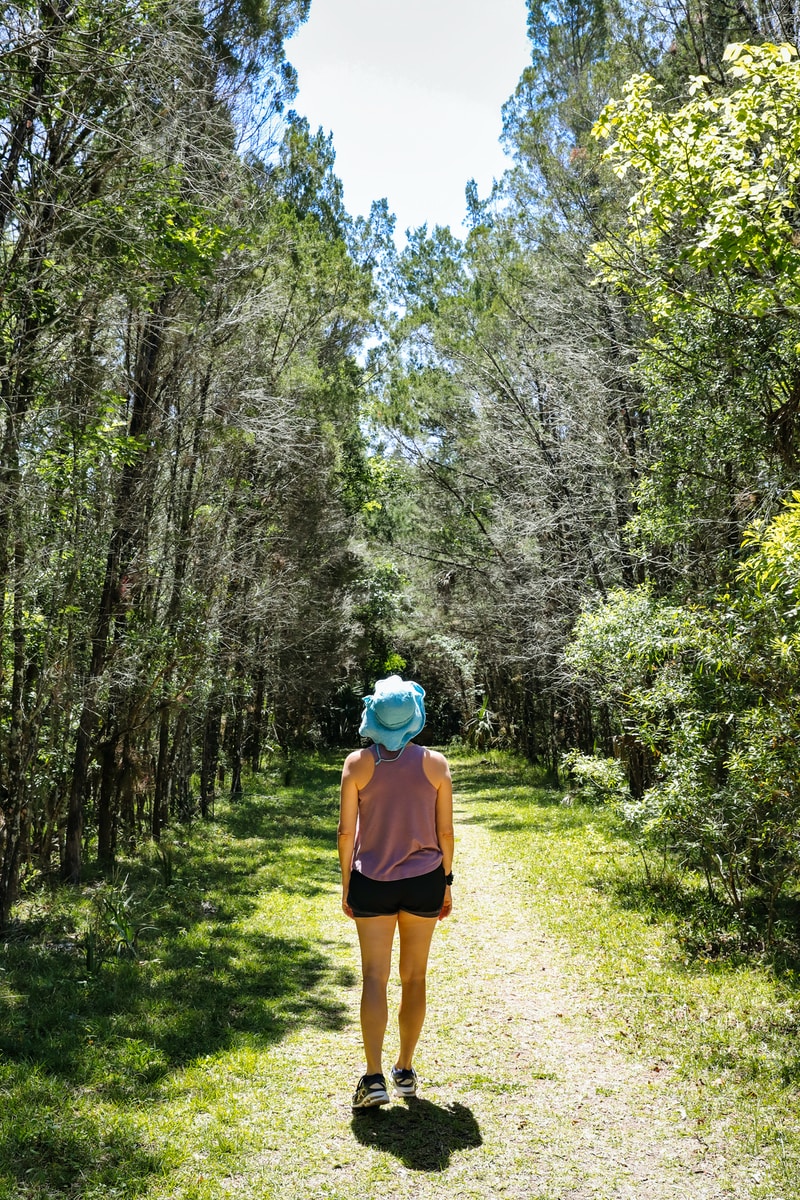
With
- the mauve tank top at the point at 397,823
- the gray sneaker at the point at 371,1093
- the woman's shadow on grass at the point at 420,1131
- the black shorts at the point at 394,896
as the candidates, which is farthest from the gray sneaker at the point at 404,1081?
the mauve tank top at the point at 397,823

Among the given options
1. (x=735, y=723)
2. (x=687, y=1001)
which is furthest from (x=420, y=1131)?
(x=735, y=723)

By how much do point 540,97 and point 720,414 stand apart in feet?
32.2

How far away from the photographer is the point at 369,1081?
13.8ft

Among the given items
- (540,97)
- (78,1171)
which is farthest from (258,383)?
(78,1171)

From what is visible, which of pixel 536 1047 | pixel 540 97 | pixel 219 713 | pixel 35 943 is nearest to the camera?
pixel 536 1047

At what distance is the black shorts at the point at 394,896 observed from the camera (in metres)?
4.16

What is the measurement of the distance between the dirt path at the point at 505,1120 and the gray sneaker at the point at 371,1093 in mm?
72

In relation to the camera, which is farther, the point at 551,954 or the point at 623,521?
the point at 623,521

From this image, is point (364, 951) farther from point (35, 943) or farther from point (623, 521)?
point (623, 521)

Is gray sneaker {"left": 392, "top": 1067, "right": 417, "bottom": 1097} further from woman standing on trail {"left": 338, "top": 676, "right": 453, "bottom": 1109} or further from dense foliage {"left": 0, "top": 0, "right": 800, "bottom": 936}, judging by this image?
dense foliage {"left": 0, "top": 0, "right": 800, "bottom": 936}

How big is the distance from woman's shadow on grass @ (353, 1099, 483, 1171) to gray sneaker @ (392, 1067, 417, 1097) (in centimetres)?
5

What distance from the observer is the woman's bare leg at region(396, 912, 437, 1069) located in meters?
4.23

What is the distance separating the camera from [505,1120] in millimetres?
4309

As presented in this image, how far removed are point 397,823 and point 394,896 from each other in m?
0.32
